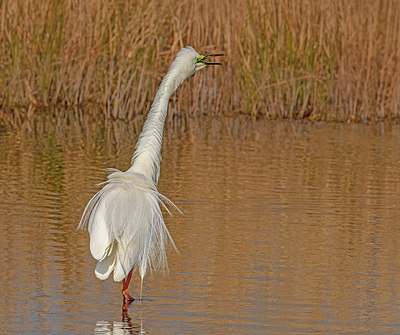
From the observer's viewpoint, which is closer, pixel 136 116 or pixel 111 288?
pixel 111 288

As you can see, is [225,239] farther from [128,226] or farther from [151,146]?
[128,226]

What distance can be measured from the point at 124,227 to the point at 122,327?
1.84ft

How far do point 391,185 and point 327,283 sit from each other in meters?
3.64

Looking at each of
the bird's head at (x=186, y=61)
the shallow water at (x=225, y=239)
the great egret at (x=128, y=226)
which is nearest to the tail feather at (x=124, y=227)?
the great egret at (x=128, y=226)

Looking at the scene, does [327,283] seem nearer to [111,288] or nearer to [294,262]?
[294,262]

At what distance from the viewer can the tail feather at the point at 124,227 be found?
15.9ft

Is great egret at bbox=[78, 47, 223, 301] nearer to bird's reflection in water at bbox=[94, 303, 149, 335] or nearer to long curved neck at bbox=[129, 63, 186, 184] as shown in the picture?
long curved neck at bbox=[129, 63, 186, 184]

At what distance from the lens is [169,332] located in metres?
4.49

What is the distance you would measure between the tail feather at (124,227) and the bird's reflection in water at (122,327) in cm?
26

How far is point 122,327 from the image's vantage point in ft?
15.1

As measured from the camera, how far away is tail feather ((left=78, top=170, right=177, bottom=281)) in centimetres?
486

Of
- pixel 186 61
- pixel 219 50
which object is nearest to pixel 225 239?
pixel 186 61

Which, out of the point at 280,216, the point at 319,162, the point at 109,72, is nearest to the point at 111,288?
the point at 280,216

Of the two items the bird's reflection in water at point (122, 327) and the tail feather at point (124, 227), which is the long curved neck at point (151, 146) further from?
the bird's reflection in water at point (122, 327)
